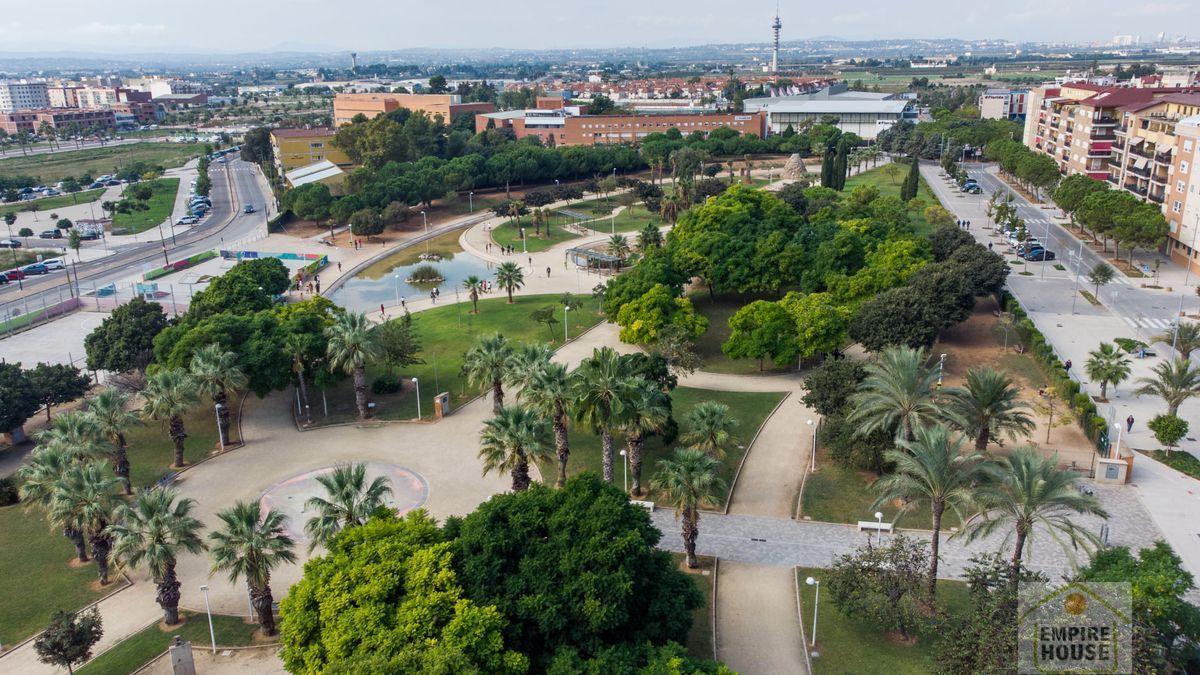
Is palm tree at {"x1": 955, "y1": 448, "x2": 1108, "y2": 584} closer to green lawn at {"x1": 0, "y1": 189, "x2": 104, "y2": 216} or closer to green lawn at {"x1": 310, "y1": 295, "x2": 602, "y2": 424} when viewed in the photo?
green lawn at {"x1": 310, "y1": 295, "x2": 602, "y2": 424}

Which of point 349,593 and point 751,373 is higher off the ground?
point 349,593

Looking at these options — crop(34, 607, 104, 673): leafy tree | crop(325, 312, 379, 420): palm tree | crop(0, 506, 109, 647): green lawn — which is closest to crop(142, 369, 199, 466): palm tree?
crop(0, 506, 109, 647): green lawn

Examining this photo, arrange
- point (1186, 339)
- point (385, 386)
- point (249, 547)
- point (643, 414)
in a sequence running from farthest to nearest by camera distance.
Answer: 1. point (385, 386)
2. point (1186, 339)
3. point (643, 414)
4. point (249, 547)

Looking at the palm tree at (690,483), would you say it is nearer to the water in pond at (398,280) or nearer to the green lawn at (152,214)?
the water in pond at (398,280)

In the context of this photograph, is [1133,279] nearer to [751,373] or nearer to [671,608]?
[751,373]

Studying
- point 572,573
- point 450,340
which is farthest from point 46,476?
point 450,340

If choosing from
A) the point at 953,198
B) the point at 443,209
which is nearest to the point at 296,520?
the point at 443,209

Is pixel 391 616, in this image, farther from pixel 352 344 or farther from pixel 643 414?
pixel 352 344
